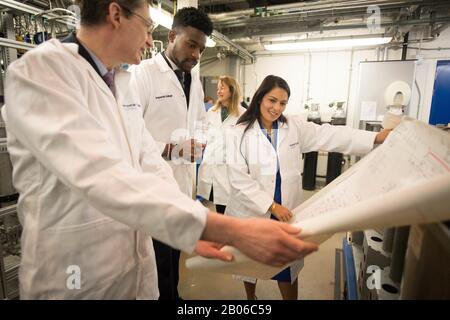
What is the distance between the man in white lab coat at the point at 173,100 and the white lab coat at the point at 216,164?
1.03 feet

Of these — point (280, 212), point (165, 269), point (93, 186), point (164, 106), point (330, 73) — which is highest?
point (330, 73)

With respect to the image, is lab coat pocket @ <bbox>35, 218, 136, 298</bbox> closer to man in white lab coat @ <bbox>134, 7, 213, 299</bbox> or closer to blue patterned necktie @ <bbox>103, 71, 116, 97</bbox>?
blue patterned necktie @ <bbox>103, 71, 116, 97</bbox>

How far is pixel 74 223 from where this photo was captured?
67cm

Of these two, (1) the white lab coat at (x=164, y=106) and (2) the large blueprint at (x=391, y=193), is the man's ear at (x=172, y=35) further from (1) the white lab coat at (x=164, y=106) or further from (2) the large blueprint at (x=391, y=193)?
(2) the large blueprint at (x=391, y=193)

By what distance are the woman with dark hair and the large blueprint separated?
717 millimetres

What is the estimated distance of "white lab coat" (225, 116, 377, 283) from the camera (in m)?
1.46

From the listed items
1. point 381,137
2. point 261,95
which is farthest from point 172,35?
point 381,137

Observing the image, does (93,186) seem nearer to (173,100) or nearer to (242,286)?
(173,100)

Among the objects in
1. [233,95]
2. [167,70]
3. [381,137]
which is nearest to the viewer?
[381,137]

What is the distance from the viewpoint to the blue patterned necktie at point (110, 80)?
2.67ft

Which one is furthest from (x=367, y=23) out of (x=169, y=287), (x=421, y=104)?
(x=169, y=287)

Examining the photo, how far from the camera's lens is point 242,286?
6.57 feet

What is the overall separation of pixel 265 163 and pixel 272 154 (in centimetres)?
6
